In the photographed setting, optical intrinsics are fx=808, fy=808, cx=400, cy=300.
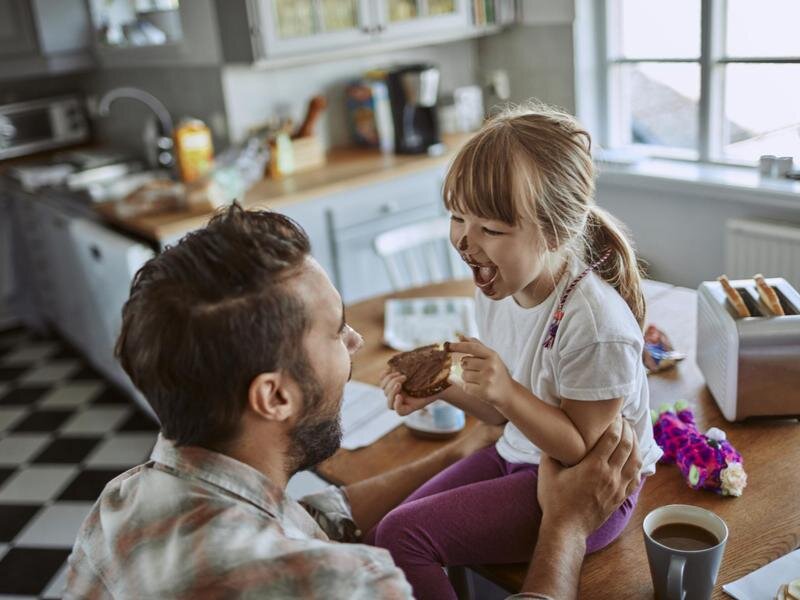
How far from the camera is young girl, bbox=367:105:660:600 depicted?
3.71 feet

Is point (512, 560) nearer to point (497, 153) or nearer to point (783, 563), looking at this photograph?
point (783, 563)

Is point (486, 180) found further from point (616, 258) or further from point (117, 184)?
point (117, 184)

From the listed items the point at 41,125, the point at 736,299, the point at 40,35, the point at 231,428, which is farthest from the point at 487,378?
the point at 41,125

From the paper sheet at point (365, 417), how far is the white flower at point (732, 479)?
58 centimetres

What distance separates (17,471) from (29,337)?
57.6 inches

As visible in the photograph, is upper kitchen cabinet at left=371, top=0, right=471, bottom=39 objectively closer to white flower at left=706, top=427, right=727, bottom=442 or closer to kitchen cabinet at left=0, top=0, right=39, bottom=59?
kitchen cabinet at left=0, top=0, right=39, bottom=59

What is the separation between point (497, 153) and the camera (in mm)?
1192

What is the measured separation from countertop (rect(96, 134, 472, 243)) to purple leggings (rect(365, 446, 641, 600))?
1631mm

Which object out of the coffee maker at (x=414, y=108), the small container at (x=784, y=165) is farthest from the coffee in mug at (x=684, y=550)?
the coffee maker at (x=414, y=108)

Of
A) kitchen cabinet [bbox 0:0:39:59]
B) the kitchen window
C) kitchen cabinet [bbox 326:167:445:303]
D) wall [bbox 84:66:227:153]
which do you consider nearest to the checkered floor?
kitchen cabinet [bbox 326:167:445:303]

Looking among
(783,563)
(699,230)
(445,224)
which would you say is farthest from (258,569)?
(699,230)

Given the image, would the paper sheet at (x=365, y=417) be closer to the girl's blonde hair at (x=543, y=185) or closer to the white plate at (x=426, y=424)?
the white plate at (x=426, y=424)

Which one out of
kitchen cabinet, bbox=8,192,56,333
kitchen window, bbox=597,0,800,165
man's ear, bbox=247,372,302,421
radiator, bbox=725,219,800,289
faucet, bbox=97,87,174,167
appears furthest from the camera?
kitchen cabinet, bbox=8,192,56,333

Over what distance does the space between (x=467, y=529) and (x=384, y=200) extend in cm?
226
